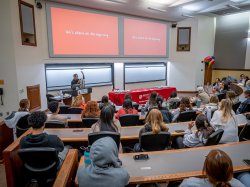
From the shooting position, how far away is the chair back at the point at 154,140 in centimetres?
237

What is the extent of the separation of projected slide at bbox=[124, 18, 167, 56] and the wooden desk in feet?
22.6

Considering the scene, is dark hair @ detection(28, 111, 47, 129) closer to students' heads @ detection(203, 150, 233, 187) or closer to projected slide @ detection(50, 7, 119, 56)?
students' heads @ detection(203, 150, 233, 187)

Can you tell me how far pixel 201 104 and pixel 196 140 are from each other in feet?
9.30

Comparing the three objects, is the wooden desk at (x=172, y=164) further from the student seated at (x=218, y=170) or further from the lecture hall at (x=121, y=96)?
the student seated at (x=218, y=170)

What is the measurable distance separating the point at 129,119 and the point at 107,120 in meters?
1.03

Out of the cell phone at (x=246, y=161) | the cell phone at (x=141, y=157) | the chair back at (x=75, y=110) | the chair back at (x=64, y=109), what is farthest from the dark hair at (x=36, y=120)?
the chair back at (x=64, y=109)

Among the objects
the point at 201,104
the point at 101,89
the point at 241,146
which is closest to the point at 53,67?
the point at 101,89

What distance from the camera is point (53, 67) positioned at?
703cm

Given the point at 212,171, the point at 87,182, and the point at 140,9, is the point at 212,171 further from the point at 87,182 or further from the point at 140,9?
the point at 140,9

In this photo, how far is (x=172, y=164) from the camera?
1.87 metres

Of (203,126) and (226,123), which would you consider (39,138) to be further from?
(226,123)

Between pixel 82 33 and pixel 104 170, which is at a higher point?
pixel 82 33

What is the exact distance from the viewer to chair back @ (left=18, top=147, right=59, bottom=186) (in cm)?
170

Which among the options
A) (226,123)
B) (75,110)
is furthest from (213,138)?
(75,110)
